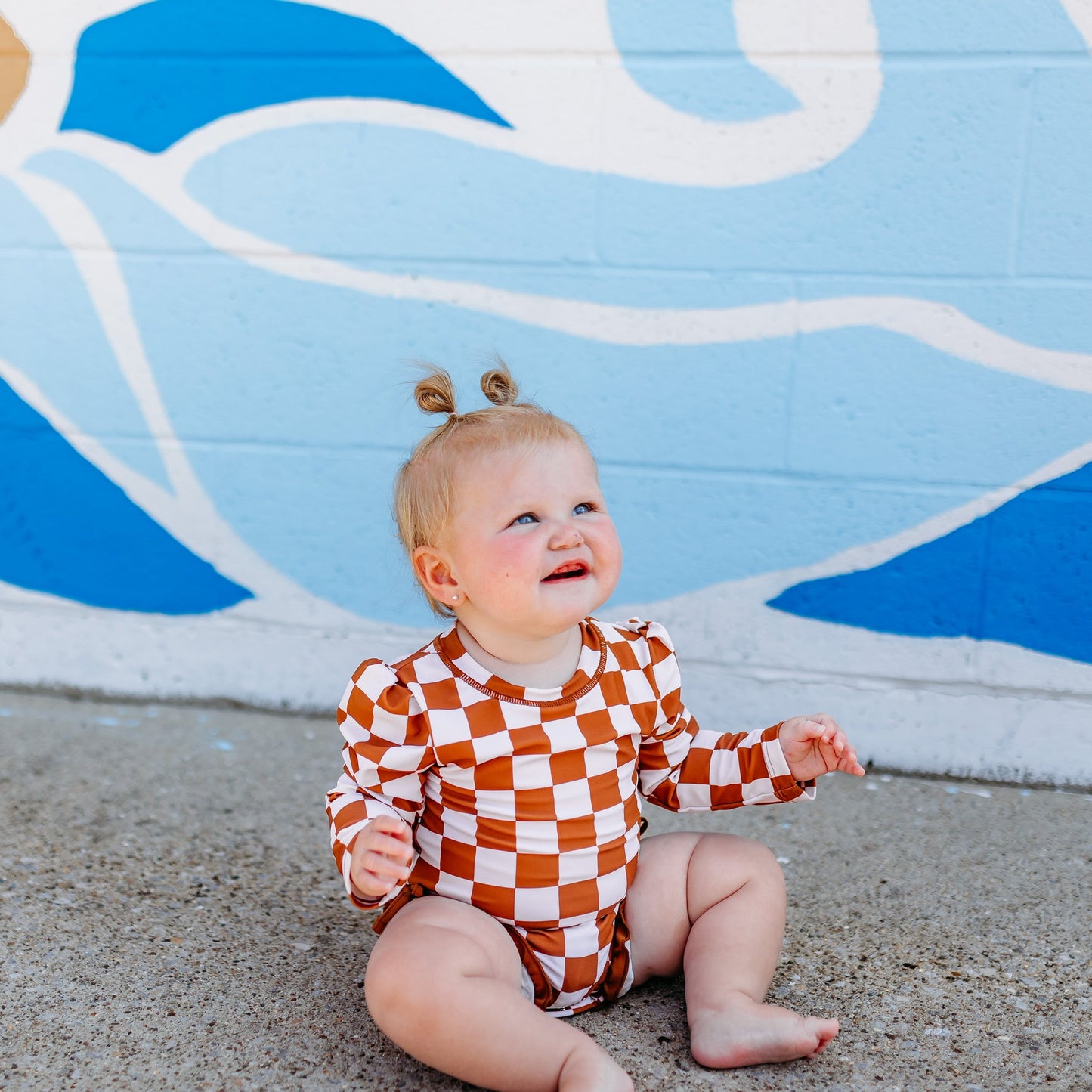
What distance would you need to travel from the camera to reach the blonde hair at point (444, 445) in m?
1.55

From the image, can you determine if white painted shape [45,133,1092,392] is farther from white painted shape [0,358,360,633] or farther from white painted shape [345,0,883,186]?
white painted shape [0,358,360,633]

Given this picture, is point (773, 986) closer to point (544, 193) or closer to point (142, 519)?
point (544, 193)

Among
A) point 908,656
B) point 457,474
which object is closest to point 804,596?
point 908,656

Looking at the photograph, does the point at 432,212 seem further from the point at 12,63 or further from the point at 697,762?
the point at 697,762

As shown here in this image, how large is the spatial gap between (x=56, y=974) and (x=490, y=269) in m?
1.69

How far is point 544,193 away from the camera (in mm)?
2580

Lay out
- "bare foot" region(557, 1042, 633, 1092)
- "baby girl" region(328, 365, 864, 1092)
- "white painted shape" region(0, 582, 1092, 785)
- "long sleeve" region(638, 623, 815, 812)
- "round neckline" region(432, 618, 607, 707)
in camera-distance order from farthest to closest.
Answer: "white painted shape" region(0, 582, 1092, 785), "long sleeve" region(638, 623, 815, 812), "round neckline" region(432, 618, 607, 707), "baby girl" region(328, 365, 864, 1092), "bare foot" region(557, 1042, 633, 1092)

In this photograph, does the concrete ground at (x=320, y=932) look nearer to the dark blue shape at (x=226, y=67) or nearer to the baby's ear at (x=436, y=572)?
the baby's ear at (x=436, y=572)

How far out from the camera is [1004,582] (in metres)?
2.51

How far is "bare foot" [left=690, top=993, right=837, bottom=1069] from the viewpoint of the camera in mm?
1484

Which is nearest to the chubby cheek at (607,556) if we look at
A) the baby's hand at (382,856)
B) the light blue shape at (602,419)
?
the baby's hand at (382,856)

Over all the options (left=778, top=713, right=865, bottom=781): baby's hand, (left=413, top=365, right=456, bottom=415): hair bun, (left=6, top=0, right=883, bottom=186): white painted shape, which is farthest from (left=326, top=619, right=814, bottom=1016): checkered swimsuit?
(left=6, top=0, right=883, bottom=186): white painted shape

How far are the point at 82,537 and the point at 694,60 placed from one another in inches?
73.6

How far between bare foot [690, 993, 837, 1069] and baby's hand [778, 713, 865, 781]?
326 millimetres
